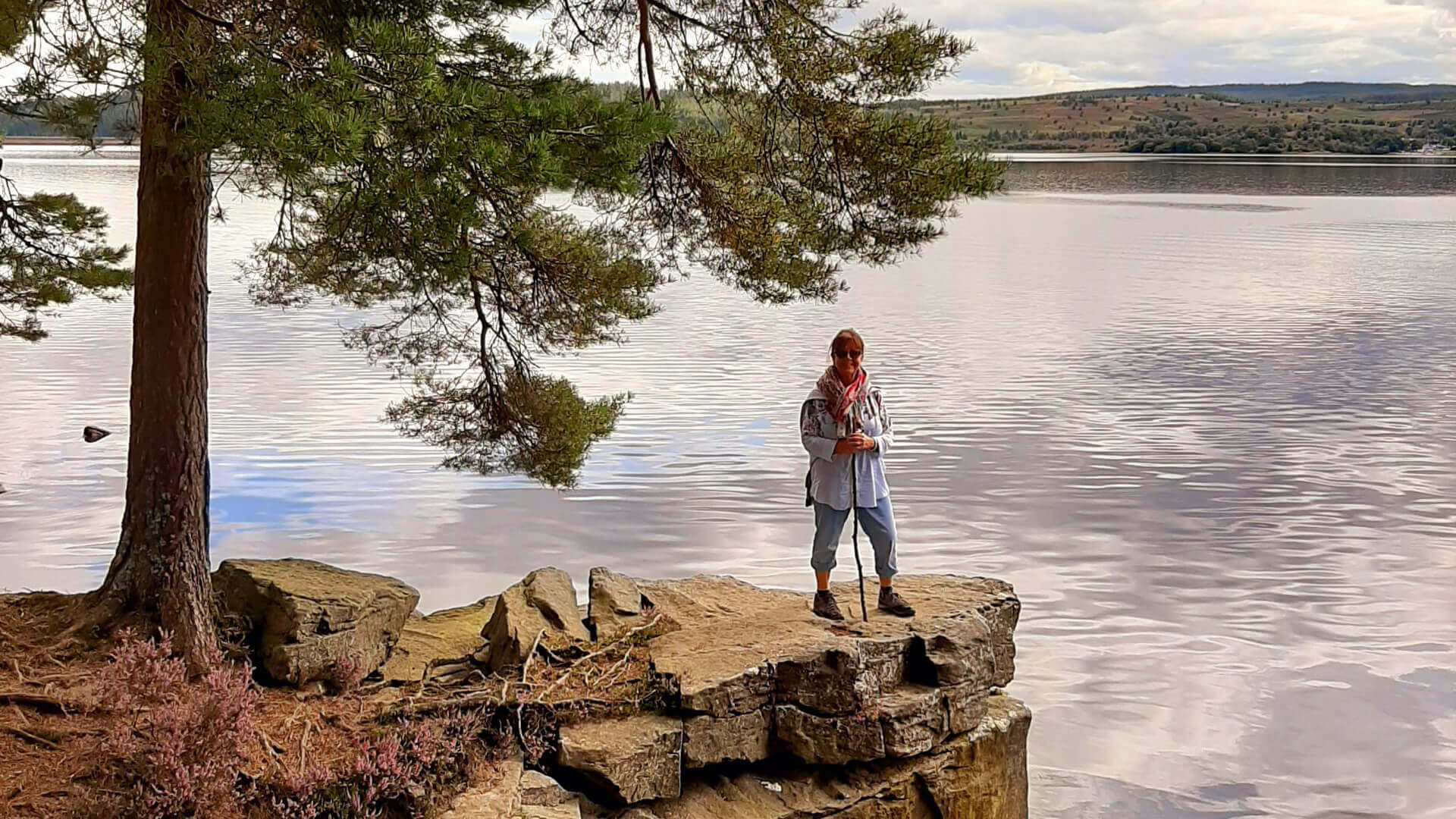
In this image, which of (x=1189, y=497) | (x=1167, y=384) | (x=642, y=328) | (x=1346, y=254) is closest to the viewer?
(x=1189, y=497)

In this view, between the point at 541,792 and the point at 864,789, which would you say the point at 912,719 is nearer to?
the point at 864,789

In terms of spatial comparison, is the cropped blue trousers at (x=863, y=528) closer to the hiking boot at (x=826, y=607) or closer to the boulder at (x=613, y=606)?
the hiking boot at (x=826, y=607)

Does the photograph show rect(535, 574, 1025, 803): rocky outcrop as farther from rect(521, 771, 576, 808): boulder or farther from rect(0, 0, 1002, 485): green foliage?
rect(0, 0, 1002, 485): green foliage

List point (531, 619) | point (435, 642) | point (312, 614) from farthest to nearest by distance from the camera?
point (435, 642)
point (531, 619)
point (312, 614)

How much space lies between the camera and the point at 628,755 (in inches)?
290

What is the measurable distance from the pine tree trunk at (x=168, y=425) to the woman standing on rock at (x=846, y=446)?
349 centimetres

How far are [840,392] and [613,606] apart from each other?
82.1 inches

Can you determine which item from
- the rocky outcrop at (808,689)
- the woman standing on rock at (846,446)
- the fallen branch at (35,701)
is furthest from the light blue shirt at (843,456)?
the fallen branch at (35,701)

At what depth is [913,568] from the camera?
46.3 ft

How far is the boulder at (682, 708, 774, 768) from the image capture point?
7723mm

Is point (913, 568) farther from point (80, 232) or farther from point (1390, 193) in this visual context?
point (1390, 193)

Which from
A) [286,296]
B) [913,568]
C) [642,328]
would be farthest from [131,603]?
[642,328]

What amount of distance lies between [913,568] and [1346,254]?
115 feet

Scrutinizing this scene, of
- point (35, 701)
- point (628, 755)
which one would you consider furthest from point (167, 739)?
point (628, 755)
